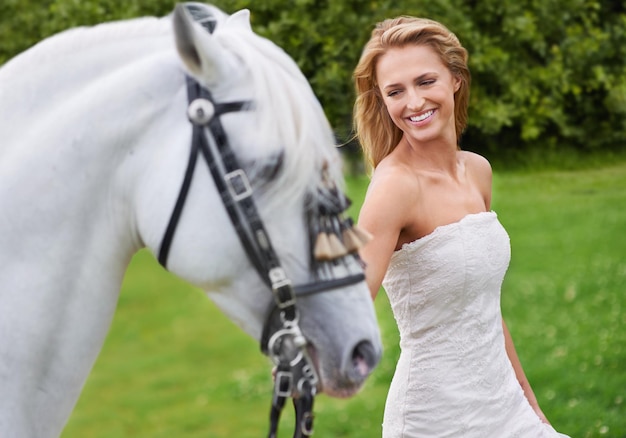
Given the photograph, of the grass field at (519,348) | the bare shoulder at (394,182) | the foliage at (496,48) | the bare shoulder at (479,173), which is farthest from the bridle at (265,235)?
the grass field at (519,348)

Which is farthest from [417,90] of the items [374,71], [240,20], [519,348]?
[519,348]

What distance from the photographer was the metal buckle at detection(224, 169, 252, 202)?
1248mm

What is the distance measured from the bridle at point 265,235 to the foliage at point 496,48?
2.40 meters

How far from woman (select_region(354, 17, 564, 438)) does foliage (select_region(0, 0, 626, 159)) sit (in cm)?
170

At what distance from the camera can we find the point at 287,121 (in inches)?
48.7

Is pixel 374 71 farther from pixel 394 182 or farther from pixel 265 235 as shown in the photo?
pixel 265 235

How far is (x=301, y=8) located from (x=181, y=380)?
3080 millimetres

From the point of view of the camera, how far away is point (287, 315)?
1283 millimetres

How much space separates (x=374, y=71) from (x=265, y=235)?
2.78 ft

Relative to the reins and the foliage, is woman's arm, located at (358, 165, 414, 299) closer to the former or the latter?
the reins

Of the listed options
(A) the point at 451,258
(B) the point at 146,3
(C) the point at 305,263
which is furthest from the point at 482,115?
(C) the point at 305,263

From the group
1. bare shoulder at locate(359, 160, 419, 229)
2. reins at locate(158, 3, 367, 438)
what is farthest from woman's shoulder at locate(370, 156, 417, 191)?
reins at locate(158, 3, 367, 438)

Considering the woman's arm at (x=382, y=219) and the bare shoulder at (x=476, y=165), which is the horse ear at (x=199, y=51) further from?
the bare shoulder at (x=476, y=165)

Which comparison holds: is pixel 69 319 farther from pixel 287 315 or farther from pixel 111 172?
pixel 287 315
